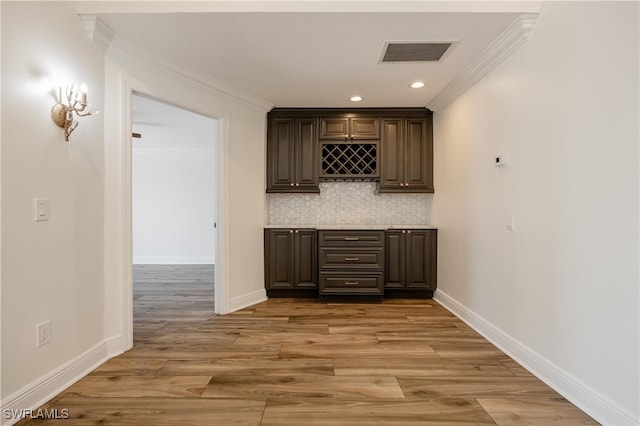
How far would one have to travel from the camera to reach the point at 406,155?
4.43 meters

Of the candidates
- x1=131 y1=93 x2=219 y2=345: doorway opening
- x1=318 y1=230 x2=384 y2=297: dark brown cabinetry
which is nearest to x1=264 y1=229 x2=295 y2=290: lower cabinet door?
x1=318 y1=230 x2=384 y2=297: dark brown cabinetry

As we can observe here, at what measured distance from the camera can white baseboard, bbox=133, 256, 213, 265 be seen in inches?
283

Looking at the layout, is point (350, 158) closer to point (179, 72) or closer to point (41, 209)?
point (179, 72)

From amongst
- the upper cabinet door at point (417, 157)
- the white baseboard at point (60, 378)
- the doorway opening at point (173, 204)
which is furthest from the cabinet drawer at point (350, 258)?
the doorway opening at point (173, 204)

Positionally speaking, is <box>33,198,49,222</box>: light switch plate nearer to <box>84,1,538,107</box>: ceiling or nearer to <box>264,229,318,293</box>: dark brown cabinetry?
<box>84,1,538,107</box>: ceiling

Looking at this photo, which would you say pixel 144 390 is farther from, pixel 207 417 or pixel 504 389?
pixel 504 389

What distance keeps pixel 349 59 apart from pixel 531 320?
8.04ft

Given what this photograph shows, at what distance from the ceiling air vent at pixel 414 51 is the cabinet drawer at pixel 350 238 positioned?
1.97 m

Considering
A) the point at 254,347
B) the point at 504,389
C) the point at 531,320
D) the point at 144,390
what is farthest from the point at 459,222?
the point at 144,390

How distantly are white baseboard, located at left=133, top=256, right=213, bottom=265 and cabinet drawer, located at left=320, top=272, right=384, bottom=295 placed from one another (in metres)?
3.91

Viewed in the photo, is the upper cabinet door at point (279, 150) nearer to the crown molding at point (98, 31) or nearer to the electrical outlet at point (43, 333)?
the crown molding at point (98, 31)

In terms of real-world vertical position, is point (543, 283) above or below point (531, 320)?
above

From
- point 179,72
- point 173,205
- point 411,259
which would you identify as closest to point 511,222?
point 411,259

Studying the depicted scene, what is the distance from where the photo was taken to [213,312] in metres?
3.71
